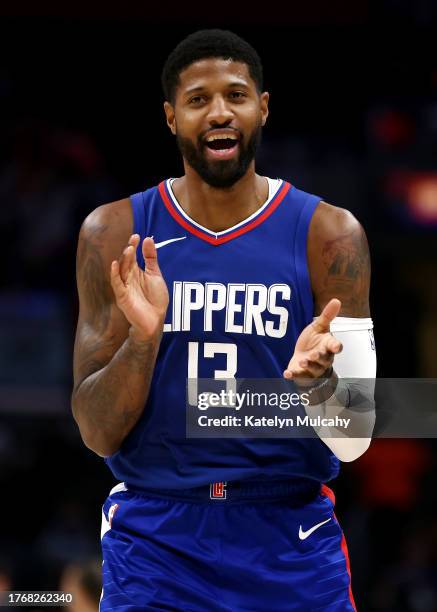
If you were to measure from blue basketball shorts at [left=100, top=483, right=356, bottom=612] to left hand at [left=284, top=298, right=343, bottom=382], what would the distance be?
1.55ft

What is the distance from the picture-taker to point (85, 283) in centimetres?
328

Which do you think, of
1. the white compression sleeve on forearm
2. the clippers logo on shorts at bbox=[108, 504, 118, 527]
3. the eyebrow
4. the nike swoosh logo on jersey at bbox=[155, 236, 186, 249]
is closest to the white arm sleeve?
the white compression sleeve on forearm

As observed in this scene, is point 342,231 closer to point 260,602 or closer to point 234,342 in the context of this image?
point 234,342

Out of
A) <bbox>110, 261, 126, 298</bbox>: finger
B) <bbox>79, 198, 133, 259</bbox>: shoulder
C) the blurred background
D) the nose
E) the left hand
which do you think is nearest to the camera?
the left hand

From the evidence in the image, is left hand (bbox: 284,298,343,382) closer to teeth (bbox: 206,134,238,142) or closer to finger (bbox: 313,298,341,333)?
finger (bbox: 313,298,341,333)

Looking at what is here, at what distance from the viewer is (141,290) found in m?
2.96

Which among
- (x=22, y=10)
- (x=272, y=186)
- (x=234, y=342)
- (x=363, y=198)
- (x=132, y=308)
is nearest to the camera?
(x=132, y=308)

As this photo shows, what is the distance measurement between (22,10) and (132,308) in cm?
621

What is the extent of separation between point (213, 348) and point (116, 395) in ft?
0.97

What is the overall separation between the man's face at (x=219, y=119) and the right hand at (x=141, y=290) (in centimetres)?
40

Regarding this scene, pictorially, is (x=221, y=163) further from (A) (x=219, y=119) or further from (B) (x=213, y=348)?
(B) (x=213, y=348)

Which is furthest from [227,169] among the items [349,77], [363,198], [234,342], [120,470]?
[349,77]

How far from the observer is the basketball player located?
9.78 ft

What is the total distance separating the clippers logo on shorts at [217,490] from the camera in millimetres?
3041
